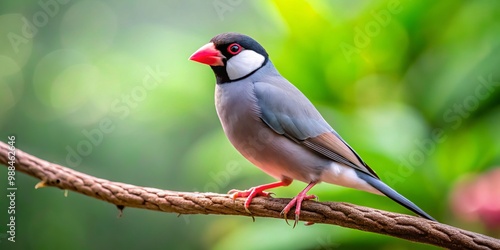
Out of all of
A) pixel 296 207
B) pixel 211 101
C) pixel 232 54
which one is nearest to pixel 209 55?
pixel 232 54

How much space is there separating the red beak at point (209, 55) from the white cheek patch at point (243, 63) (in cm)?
3

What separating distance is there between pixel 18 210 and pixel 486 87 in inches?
77.0

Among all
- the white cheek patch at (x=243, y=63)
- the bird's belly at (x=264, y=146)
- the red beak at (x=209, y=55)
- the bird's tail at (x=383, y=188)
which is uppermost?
the red beak at (x=209, y=55)

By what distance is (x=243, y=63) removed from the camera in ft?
4.59

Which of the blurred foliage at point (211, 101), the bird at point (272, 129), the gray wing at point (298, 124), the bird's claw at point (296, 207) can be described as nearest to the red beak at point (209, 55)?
the bird at point (272, 129)

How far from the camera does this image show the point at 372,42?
2354 millimetres

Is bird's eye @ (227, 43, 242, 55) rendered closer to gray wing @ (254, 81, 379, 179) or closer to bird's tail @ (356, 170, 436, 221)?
gray wing @ (254, 81, 379, 179)

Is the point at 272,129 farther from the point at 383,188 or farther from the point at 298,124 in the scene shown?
the point at 383,188

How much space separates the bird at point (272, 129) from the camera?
1344 mm

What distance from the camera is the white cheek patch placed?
54.4 inches

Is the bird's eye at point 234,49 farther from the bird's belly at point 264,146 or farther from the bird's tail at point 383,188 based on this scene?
the bird's tail at point 383,188

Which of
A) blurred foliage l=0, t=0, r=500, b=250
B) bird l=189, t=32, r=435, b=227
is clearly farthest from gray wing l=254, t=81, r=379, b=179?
blurred foliage l=0, t=0, r=500, b=250

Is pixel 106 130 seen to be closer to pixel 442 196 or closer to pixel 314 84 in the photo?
pixel 314 84

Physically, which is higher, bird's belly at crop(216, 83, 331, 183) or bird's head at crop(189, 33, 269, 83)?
bird's head at crop(189, 33, 269, 83)
